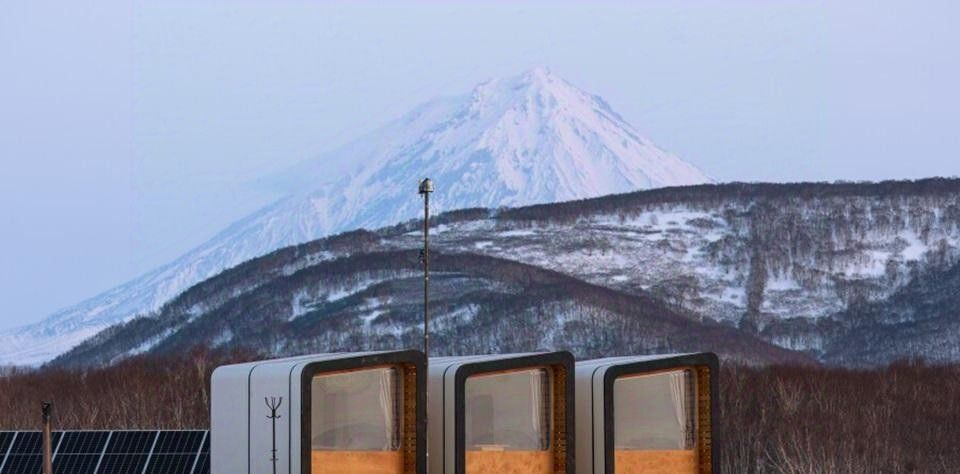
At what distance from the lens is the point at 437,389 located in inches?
1801

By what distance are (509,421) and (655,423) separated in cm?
346

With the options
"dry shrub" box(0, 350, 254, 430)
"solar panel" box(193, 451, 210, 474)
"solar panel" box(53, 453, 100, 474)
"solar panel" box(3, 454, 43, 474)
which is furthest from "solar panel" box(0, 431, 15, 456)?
"dry shrub" box(0, 350, 254, 430)

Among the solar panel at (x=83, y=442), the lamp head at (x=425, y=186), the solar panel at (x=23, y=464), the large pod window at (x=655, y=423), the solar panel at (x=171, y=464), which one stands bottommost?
the solar panel at (x=23, y=464)

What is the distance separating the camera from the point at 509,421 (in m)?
46.4

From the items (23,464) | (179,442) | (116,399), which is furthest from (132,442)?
(116,399)

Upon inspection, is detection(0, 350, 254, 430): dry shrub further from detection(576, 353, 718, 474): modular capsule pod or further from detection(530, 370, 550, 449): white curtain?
detection(530, 370, 550, 449): white curtain

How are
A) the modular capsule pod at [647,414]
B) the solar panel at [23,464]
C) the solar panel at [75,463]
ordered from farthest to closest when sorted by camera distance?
the solar panel at [23,464], the solar panel at [75,463], the modular capsule pod at [647,414]

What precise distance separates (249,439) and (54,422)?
364ft

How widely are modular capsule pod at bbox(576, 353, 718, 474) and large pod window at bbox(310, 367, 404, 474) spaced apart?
178 inches

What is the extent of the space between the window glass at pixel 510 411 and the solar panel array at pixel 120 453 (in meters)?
13.6

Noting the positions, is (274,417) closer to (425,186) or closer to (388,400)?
(388,400)

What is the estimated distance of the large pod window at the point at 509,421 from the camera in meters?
46.1

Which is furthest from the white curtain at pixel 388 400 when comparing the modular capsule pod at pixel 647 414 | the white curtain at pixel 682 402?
the white curtain at pixel 682 402

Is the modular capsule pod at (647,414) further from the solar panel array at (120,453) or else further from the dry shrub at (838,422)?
the dry shrub at (838,422)
